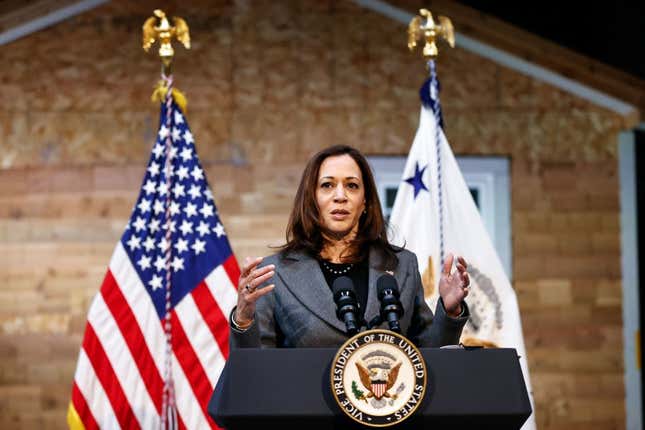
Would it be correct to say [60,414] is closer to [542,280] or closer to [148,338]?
[148,338]

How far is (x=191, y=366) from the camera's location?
342cm

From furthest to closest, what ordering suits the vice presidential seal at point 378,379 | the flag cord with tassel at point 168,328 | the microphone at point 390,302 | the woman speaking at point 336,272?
the flag cord with tassel at point 168,328 → the woman speaking at point 336,272 → the microphone at point 390,302 → the vice presidential seal at point 378,379

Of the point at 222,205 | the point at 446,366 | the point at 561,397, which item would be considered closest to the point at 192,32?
the point at 222,205

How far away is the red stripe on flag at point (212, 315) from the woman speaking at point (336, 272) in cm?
→ 118

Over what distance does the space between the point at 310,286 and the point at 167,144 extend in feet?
5.33

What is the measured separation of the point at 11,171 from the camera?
4383 millimetres

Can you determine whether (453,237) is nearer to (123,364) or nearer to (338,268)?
(338,268)

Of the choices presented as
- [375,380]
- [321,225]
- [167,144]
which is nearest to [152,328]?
[167,144]

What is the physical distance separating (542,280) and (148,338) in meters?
2.11

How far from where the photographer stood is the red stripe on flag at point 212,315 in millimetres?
3449

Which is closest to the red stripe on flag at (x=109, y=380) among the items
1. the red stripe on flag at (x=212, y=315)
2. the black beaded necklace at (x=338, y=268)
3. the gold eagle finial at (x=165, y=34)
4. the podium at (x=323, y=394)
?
the red stripe on flag at (x=212, y=315)

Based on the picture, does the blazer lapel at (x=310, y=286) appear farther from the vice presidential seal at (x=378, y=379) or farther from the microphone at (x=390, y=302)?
the vice presidential seal at (x=378, y=379)

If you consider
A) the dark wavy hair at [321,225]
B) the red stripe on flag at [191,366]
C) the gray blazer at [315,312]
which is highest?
the dark wavy hair at [321,225]

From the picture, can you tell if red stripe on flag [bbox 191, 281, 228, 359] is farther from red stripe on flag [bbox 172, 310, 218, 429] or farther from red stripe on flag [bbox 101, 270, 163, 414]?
red stripe on flag [bbox 101, 270, 163, 414]
